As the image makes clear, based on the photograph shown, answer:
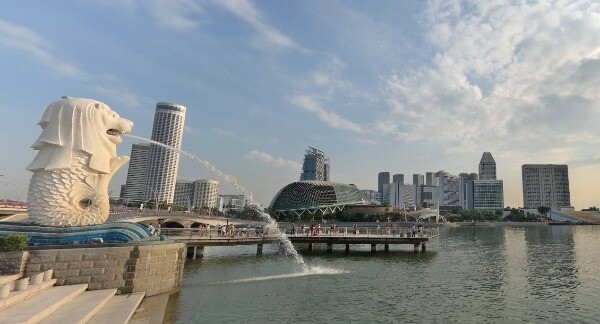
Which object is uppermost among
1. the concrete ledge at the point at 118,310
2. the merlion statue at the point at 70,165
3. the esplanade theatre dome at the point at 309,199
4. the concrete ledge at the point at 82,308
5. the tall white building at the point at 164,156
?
the tall white building at the point at 164,156

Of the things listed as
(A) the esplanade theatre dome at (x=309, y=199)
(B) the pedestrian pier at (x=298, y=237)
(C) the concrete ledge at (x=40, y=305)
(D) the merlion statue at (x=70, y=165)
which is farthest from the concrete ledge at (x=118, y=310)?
(A) the esplanade theatre dome at (x=309, y=199)

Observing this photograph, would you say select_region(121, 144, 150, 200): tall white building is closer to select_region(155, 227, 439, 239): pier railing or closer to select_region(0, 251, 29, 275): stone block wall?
select_region(155, 227, 439, 239): pier railing

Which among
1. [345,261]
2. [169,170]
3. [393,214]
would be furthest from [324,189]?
[345,261]

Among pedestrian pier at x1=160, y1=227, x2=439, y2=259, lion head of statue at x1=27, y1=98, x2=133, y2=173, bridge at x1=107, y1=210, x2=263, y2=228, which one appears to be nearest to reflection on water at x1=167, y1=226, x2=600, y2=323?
pedestrian pier at x1=160, y1=227, x2=439, y2=259

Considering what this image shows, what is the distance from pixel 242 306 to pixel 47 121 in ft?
53.4

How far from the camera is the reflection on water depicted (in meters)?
19.0

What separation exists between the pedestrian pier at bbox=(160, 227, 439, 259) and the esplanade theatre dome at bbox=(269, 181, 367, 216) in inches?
4398

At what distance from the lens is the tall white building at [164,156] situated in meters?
181

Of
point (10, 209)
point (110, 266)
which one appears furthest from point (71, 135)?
point (10, 209)

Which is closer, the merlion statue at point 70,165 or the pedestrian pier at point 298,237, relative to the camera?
the merlion statue at point 70,165

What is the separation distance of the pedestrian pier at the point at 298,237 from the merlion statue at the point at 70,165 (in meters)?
16.5

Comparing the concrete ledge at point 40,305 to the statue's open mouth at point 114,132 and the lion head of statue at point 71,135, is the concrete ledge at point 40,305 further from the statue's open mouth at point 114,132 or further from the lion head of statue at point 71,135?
the statue's open mouth at point 114,132

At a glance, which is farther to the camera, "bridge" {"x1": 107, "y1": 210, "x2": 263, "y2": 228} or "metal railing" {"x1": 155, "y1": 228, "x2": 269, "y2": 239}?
"bridge" {"x1": 107, "y1": 210, "x2": 263, "y2": 228}

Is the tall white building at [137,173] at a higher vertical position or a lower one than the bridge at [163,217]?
higher
